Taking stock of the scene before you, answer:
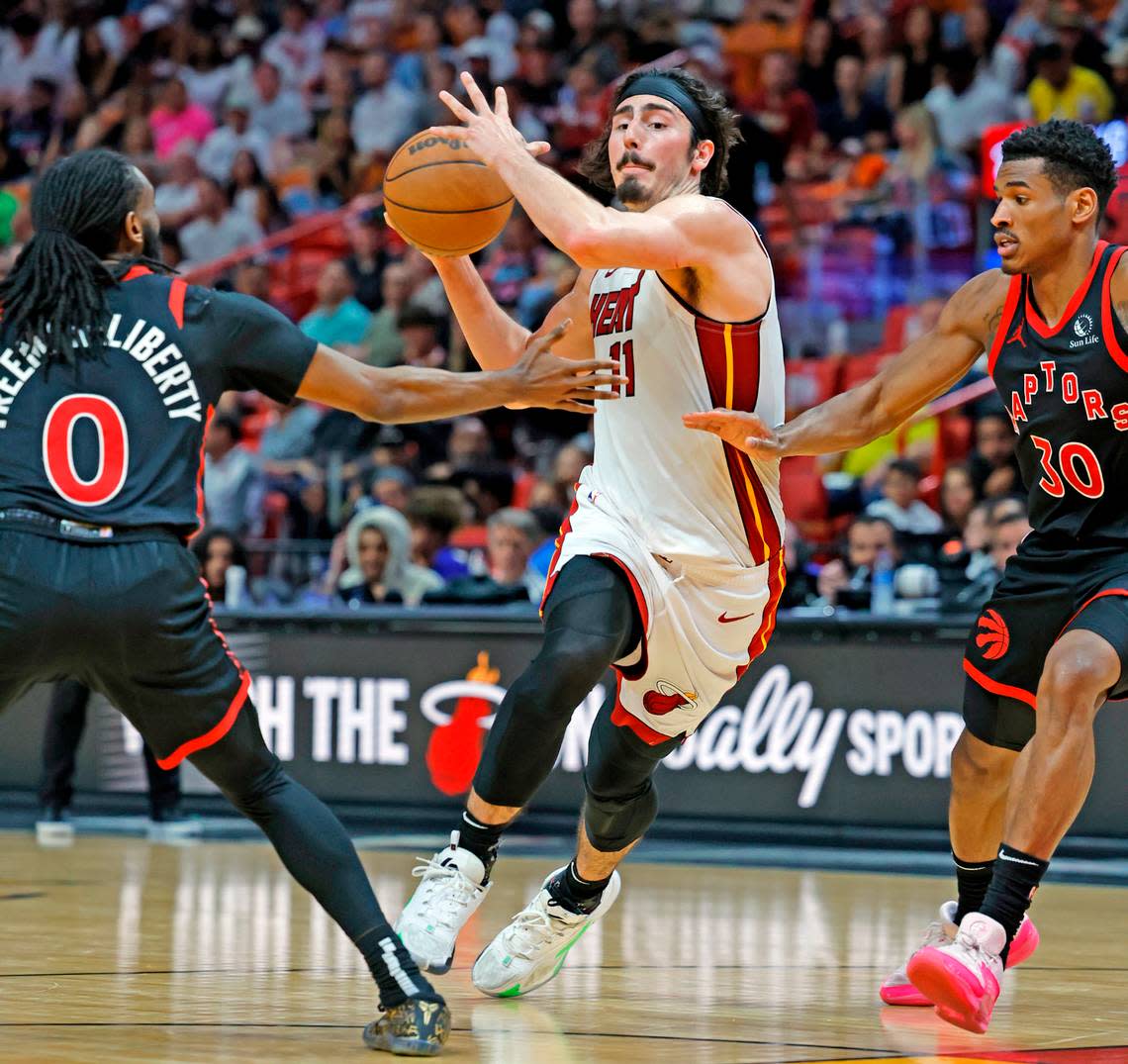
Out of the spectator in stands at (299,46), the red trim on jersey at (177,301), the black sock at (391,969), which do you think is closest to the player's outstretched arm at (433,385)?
the red trim on jersey at (177,301)

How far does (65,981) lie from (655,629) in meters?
1.89

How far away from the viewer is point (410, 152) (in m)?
5.77

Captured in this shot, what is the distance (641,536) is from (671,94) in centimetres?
123

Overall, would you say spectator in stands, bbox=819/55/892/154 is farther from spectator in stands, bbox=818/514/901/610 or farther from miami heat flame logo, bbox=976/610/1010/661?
miami heat flame logo, bbox=976/610/1010/661

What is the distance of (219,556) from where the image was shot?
1140cm

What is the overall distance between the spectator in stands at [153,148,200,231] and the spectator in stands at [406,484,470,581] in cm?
703

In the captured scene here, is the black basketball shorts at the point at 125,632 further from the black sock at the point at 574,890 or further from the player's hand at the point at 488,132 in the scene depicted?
the black sock at the point at 574,890

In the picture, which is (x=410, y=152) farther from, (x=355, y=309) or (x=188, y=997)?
(x=355, y=309)

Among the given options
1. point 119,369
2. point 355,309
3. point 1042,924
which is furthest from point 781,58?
point 119,369

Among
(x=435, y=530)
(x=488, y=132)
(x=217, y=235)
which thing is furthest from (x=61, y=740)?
(x=217, y=235)

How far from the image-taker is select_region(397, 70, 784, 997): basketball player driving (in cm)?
505

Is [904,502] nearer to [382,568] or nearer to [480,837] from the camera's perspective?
[382,568]

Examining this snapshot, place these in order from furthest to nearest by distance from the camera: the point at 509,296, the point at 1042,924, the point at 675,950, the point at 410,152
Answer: the point at 509,296
the point at 1042,924
the point at 675,950
the point at 410,152

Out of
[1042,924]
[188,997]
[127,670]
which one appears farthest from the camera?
[1042,924]
